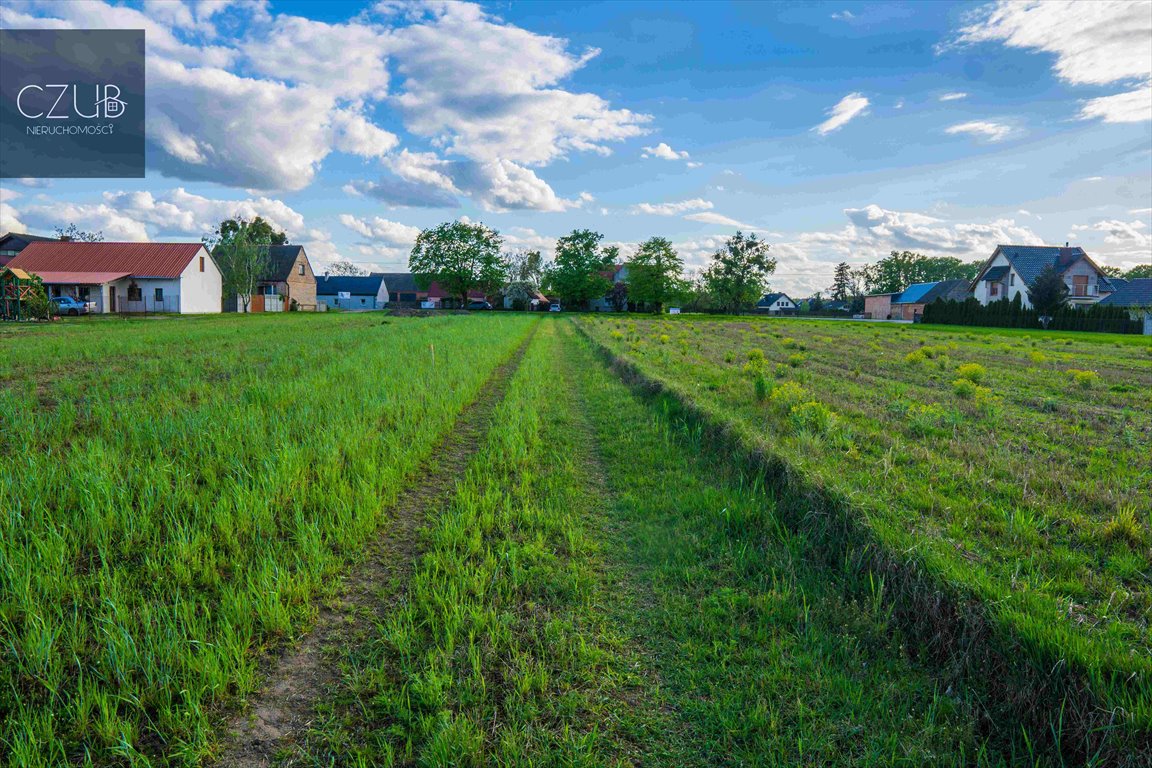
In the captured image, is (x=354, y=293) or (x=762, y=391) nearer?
(x=762, y=391)

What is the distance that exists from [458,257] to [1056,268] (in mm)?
72208

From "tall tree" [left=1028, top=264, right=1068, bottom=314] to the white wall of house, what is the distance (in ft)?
251

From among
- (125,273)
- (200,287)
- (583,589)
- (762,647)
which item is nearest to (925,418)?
(762,647)

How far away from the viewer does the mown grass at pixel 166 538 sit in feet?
8.48

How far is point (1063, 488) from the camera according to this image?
4.86 metres

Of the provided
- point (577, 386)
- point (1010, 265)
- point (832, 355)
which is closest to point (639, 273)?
point (1010, 265)

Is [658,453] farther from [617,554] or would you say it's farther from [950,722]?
[950,722]

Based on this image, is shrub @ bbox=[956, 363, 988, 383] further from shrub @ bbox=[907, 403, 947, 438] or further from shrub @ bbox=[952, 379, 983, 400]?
shrub @ bbox=[907, 403, 947, 438]

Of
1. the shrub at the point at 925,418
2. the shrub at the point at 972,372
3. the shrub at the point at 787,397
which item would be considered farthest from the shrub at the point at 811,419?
the shrub at the point at 972,372

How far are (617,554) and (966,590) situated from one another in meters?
2.45

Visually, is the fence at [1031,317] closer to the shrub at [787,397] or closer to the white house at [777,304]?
the shrub at [787,397]

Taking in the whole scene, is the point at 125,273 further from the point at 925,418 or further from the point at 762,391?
the point at 925,418

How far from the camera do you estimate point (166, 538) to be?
4.13 m

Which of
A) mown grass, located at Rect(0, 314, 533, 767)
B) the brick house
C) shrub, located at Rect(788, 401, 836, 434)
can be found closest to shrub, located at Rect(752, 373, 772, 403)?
shrub, located at Rect(788, 401, 836, 434)
